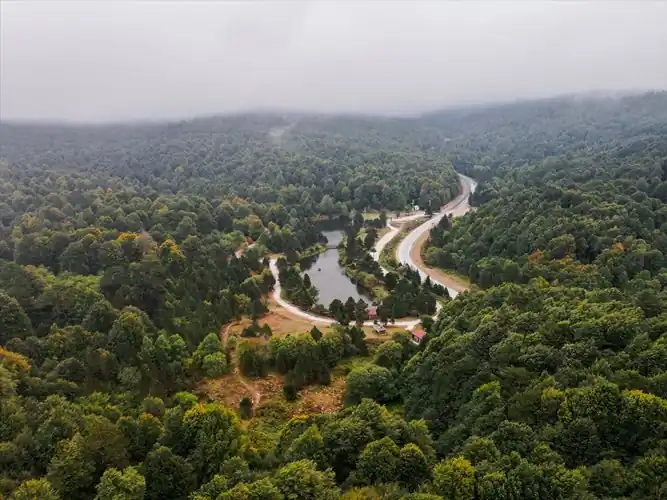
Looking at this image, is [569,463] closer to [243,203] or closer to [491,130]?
[243,203]

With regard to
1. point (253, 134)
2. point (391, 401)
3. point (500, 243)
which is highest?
point (253, 134)

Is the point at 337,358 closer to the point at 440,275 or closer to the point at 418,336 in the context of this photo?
the point at 418,336

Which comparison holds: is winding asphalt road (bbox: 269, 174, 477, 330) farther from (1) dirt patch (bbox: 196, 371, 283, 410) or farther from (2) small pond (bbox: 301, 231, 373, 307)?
(1) dirt patch (bbox: 196, 371, 283, 410)

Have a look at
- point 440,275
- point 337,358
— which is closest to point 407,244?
point 440,275

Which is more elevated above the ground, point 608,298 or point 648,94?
point 648,94

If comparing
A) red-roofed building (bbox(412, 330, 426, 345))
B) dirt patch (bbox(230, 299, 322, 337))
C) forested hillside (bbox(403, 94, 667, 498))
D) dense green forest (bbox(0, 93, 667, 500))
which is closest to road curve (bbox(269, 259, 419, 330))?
dirt patch (bbox(230, 299, 322, 337))

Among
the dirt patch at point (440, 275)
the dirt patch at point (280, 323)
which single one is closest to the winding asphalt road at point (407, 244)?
the dirt patch at point (440, 275)

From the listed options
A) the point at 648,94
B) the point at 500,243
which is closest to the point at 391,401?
the point at 500,243

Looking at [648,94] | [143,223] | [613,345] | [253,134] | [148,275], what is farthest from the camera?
[648,94]
